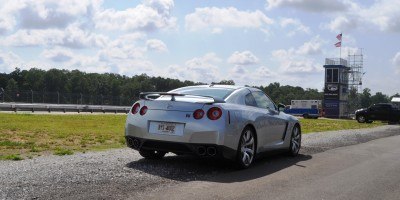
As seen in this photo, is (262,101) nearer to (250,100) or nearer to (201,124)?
(250,100)

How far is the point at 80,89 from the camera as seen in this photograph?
141 meters

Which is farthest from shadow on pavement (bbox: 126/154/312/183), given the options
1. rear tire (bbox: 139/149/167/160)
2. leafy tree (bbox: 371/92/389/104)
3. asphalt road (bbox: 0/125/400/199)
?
leafy tree (bbox: 371/92/389/104)

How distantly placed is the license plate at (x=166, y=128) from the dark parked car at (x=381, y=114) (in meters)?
38.8

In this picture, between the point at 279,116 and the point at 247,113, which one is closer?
the point at 247,113

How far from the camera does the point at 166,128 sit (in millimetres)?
7801

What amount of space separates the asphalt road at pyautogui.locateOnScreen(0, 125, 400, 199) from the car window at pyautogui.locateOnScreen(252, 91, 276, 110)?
43.1 inches

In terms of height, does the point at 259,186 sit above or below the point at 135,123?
below

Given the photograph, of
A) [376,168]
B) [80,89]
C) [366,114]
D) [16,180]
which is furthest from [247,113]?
[80,89]

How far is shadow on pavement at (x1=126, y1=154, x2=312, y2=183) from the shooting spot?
7.33 metres

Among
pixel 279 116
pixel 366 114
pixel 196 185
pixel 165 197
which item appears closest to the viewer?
pixel 165 197

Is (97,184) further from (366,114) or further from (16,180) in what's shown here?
(366,114)

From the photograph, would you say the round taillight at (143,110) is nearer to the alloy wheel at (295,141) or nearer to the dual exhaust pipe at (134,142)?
the dual exhaust pipe at (134,142)

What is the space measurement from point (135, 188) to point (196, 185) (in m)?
0.88

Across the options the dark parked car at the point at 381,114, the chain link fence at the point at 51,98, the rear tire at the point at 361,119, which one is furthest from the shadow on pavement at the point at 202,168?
the chain link fence at the point at 51,98
